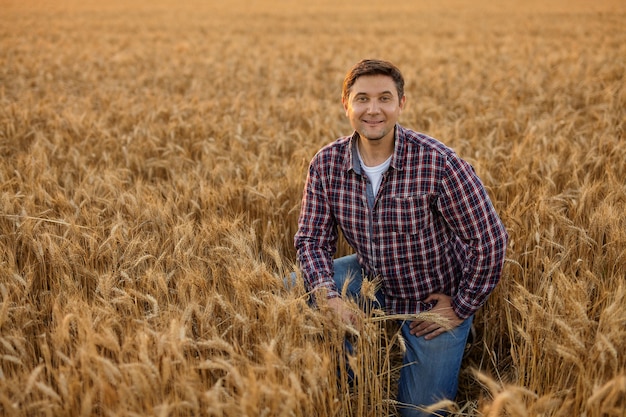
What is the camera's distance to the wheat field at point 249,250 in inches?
64.7

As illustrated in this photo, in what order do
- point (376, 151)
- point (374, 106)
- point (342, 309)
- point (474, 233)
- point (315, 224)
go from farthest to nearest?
1. point (315, 224)
2. point (376, 151)
3. point (374, 106)
4. point (474, 233)
5. point (342, 309)

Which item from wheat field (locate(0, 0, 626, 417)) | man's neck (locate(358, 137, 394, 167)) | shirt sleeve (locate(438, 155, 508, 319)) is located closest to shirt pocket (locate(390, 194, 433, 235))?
shirt sleeve (locate(438, 155, 508, 319))

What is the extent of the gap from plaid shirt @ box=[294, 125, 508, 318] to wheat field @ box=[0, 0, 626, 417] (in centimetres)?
21

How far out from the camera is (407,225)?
244 centimetres

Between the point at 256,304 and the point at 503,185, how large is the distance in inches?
81.4

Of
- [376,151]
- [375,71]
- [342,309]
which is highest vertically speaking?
[375,71]

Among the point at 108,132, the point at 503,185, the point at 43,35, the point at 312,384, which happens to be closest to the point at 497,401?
the point at 312,384

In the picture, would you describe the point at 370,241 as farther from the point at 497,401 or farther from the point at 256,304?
the point at 497,401

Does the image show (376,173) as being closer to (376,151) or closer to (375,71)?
(376,151)

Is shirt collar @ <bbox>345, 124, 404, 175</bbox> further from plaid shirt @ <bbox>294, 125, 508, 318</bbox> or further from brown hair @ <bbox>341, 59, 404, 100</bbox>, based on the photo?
brown hair @ <bbox>341, 59, 404, 100</bbox>

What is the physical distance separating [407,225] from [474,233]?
0.31 m

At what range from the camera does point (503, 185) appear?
334cm

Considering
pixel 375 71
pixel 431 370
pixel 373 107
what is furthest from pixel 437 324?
pixel 375 71

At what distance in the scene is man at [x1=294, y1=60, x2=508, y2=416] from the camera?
2.31 m
